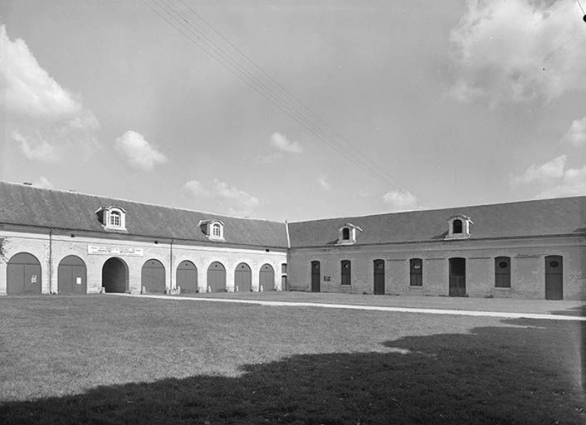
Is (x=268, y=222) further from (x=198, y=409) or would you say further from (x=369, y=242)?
(x=198, y=409)

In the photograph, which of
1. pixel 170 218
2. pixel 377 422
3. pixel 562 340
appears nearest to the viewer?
pixel 377 422

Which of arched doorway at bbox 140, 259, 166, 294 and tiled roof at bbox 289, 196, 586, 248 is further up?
tiled roof at bbox 289, 196, 586, 248

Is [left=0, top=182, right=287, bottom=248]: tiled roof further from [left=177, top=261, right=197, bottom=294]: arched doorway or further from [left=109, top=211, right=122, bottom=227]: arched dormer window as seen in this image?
[left=177, top=261, right=197, bottom=294]: arched doorway

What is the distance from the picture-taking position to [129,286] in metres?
30.5

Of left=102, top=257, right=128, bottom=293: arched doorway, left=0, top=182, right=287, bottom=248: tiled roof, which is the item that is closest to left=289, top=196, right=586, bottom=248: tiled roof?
left=0, top=182, right=287, bottom=248: tiled roof

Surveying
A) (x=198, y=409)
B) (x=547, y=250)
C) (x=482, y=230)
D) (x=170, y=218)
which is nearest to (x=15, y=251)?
(x=170, y=218)

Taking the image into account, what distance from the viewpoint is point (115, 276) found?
3191 cm

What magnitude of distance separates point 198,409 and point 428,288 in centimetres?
2939

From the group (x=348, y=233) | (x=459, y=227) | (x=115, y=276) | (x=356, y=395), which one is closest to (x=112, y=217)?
(x=115, y=276)

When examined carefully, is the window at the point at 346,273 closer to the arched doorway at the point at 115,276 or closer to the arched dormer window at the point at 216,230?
the arched dormer window at the point at 216,230

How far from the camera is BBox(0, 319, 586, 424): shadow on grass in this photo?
5.08 m

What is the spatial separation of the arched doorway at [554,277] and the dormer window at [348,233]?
13.3 metres

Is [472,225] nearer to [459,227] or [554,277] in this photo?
[459,227]

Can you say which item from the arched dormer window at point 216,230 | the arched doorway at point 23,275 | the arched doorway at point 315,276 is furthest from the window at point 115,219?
the arched doorway at point 315,276
